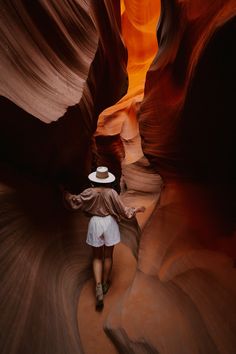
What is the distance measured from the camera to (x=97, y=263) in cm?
388

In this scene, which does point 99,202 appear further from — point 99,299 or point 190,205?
point 190,205

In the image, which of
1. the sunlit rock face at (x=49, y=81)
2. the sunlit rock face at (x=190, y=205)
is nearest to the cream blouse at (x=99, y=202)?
the sunlit rock face at (x=49, y=81)

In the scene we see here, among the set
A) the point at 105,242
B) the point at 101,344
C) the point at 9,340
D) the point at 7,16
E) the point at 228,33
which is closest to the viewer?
the point at 9,340

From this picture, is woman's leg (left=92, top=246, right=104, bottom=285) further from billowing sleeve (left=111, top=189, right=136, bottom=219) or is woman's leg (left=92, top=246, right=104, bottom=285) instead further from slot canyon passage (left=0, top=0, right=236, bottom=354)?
billowing sleeve (left=111, top=189, right=136, bottom=219)

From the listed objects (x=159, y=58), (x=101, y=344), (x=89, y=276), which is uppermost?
(x=159, y=58)

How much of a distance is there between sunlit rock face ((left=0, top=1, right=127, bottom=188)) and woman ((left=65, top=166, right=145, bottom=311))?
0.54 m

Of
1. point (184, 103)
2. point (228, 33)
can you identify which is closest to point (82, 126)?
point (184, 103)

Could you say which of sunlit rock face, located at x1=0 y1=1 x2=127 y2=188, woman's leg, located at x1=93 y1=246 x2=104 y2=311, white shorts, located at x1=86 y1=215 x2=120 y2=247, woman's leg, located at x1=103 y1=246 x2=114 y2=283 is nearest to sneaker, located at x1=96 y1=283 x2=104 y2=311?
woman's leg, located at x1=93 y1=246 x2=104 y2=311

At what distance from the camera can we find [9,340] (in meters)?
2.06

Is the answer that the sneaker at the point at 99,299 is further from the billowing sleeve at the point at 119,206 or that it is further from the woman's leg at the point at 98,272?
the billowing sleeve at the point at 119,206

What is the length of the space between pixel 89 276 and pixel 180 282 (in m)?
1.49

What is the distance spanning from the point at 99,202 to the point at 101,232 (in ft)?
1.43

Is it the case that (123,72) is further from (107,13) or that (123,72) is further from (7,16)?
(7,16)

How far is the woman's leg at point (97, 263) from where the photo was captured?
3.73 metres
